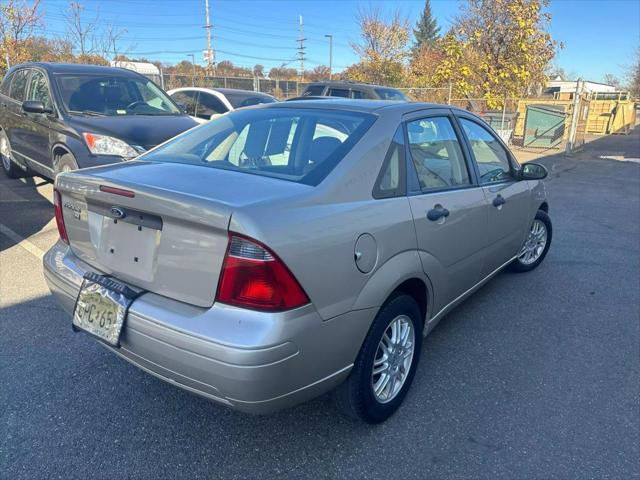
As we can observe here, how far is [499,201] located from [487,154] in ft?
1.40

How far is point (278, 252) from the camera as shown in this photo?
1.83 meters

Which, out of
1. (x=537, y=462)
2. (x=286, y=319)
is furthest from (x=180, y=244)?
(x=537, y=462)

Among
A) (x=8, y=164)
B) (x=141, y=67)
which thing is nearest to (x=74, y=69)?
(x=8, y=164)

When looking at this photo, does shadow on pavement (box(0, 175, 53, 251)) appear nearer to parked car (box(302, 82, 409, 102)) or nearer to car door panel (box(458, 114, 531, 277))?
car door panel (box(458, 114, 531, 277))

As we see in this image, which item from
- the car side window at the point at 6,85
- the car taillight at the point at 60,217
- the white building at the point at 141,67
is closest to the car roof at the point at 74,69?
the car side window at the point at 6,85

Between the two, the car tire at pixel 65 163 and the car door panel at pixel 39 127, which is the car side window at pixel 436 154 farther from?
the car door panel at pixel 39 127

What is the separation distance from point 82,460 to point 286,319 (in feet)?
4.12

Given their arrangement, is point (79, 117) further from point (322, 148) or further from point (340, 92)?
point (340, 92)

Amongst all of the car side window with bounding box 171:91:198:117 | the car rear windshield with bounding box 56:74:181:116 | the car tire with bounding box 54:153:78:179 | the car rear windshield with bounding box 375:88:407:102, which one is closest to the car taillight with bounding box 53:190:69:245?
the car tire with bounding box 54:153:78:179

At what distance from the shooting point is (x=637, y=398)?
2.86m

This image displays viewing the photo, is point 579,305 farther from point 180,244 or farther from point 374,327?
point 180,244

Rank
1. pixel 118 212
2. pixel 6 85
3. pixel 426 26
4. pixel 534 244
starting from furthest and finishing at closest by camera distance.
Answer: pixel 426 26 → pixel 6 85 → pixel 534 244 → pixel 118 212

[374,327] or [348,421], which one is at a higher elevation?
[374,327]

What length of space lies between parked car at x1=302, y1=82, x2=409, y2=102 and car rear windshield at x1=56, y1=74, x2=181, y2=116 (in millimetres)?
5031
